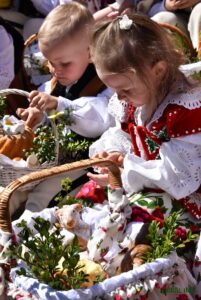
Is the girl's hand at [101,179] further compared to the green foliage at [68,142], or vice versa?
the green foliage at [68,142]

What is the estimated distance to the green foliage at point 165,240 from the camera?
1685 mm

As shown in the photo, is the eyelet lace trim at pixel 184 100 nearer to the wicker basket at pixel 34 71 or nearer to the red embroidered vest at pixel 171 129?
the red embroidered vest at pixel 171 129

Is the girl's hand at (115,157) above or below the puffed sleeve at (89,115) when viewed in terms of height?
above

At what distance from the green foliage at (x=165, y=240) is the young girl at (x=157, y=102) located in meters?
0.23

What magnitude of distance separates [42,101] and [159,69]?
0.73 m

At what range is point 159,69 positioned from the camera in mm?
2027

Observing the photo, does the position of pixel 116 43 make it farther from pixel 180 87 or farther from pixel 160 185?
pixel 160 185

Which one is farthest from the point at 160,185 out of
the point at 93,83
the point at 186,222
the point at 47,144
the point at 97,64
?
the point at 93,83

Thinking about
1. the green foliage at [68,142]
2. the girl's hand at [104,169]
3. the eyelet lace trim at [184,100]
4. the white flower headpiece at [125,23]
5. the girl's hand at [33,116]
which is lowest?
the green foliage at [68,142]

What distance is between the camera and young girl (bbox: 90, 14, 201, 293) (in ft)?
6.54

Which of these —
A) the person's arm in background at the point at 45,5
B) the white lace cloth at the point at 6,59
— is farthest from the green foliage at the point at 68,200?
the person's arm in background at the point at 45,5

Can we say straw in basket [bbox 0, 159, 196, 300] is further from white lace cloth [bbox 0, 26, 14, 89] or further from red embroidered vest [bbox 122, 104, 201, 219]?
white lace cloth [bbox 0, 26, 14, 89]

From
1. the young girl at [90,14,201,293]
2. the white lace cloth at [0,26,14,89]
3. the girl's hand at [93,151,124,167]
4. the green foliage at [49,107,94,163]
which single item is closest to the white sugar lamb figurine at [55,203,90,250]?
the young girl at [90,14,201,293]

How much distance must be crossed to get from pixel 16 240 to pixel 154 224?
0.37 m
